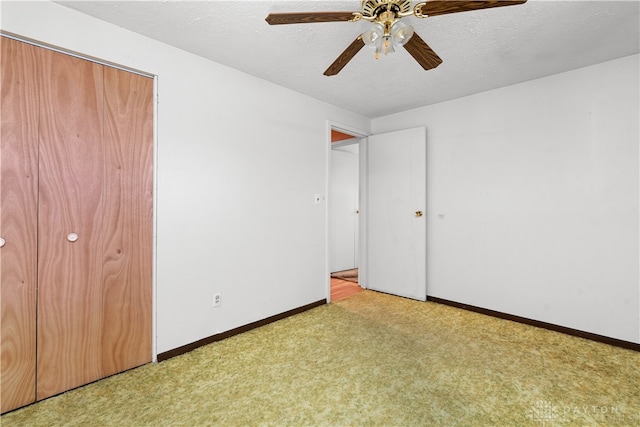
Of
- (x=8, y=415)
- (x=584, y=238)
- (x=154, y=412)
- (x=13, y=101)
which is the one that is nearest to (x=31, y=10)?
(x=13, y=101)

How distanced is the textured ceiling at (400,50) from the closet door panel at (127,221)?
1.58ft

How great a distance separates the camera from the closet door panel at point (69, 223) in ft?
5.94

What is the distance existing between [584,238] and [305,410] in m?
2.78

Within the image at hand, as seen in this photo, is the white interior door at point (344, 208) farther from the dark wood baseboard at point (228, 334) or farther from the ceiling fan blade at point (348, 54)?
the ceiling fan blade at point (348, 54)

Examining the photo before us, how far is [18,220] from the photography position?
173cm

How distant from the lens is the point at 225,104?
2613 millimetres

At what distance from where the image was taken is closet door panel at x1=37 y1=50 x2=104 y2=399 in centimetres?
181

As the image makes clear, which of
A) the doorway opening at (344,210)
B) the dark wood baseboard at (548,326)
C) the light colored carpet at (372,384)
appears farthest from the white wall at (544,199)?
the doorway opening at (344,210)

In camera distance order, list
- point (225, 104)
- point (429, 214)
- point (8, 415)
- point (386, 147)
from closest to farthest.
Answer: point (8, 415) → point (225, 104) → point (429, 214) → point (386, 147)

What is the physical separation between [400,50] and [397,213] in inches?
80.2

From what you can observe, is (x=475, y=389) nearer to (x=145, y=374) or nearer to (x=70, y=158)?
(x=145, y=374)

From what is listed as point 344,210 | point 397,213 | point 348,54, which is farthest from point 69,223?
point 344,210

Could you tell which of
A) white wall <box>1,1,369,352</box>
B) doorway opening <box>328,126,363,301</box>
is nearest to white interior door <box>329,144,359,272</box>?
doorway opening <box>328,126,363,301</box>

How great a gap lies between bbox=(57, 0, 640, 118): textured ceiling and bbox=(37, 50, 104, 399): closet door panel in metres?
0.51
